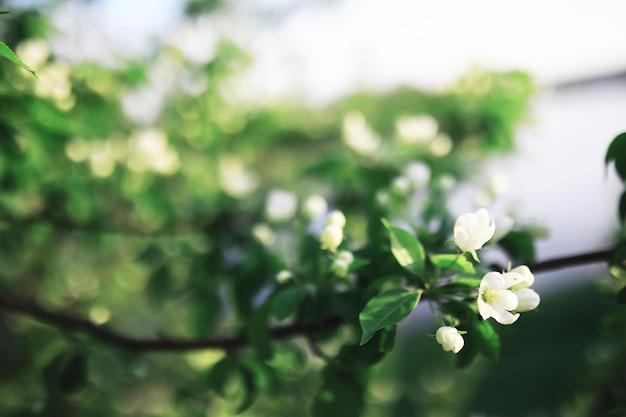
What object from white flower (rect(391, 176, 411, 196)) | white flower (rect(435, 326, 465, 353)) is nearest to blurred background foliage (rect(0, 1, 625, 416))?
white flower (rect(391, 176, 411, 196))

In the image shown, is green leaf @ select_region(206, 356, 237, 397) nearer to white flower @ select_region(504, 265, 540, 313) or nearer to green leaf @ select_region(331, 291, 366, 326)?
green leaf @ select_region(331, 291, 366, 326)

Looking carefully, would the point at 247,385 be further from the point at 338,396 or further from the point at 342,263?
the point at 342,263

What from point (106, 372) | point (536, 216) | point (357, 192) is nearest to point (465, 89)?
point (357, 192)

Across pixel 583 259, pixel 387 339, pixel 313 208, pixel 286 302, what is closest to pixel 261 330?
pixel 286 302

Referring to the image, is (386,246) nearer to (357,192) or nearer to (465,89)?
(357,192)

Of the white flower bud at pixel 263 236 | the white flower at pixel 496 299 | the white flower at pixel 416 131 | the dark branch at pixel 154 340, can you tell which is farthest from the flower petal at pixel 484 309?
the white flower at pixel 416 131

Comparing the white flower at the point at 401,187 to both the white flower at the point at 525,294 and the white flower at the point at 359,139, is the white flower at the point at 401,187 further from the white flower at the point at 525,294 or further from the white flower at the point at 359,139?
the white flower at the point at 525,294
